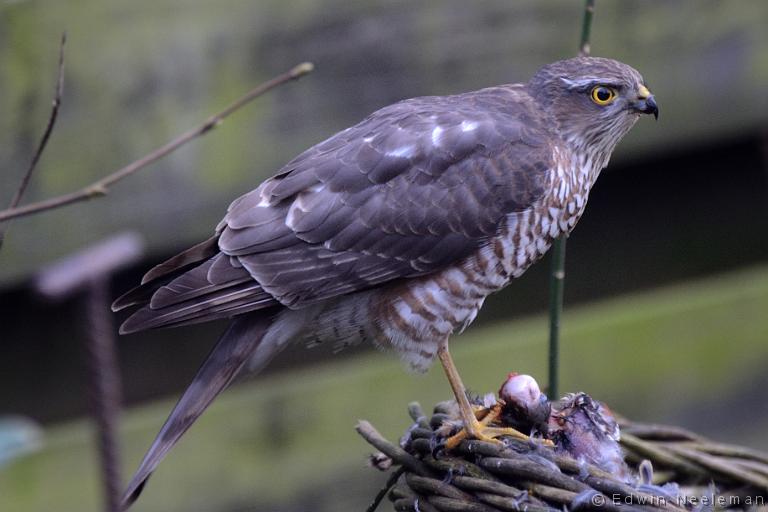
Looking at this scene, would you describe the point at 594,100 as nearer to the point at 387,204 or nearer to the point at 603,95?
the point at 603,95

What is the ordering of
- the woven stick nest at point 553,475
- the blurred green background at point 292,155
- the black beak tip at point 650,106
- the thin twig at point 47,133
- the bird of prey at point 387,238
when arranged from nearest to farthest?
the thin twig at point 47,133
the woven stick nest at point 553,475
the bird of prey at point 387,238
the black beak tip at point 650,106
the blurred green background at point 292,155

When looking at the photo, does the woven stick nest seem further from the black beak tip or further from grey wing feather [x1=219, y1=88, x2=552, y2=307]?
the black beak tip

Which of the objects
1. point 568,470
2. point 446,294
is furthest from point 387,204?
point 568,470

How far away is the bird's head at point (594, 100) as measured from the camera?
1.94 metres

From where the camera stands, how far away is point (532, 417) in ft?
5.44

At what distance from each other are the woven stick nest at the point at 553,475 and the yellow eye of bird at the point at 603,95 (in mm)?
564

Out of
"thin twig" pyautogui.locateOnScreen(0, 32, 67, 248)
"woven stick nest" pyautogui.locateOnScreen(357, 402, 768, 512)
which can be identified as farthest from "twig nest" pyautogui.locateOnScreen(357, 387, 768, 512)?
"thin twig" pyautogui.locateOnScreen(0, 32, 67, 248)

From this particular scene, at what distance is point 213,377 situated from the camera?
177 centimetres

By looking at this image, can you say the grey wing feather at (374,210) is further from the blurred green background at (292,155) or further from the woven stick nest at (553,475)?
the blurred green background at (292,155)

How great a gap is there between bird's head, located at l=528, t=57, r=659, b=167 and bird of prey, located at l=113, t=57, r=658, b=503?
10 cm

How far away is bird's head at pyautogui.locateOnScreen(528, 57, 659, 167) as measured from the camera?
1937 millimetres

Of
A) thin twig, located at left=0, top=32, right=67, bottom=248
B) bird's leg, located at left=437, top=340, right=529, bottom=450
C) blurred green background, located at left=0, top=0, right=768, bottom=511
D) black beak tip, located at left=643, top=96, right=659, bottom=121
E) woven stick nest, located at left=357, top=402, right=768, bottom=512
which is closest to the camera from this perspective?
thin twig, located at left=0, top=32, right=67, bottom=248

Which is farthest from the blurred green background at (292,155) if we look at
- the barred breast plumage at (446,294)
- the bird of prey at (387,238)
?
the barred breast plumage at (446,294)

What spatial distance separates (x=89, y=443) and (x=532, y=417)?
1462mm
